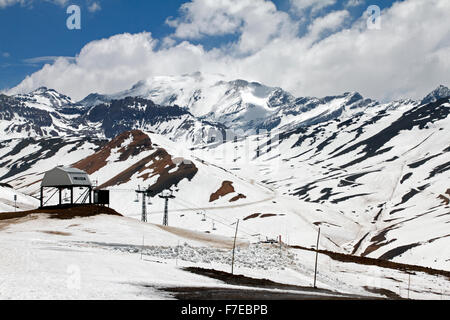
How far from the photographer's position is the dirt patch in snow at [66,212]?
275 feet

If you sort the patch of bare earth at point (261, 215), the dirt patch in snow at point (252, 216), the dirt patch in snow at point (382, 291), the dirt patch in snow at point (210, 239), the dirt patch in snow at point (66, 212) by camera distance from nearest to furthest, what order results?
the dirt patch in snow at point (382, 291), the dirt patch in snow at point (210, 239), the dirt patch in snow at point (66, 212), the patch of bare earth at point (261, 215), the dirt patch in snow at point (252, 216)

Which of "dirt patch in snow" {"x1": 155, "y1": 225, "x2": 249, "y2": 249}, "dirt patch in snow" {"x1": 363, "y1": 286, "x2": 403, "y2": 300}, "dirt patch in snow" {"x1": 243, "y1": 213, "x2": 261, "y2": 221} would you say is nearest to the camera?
"dirt patch in snow" {"x1": 363, "y1": 286, "x2": 403, "y2": 300}

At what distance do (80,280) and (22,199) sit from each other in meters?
148

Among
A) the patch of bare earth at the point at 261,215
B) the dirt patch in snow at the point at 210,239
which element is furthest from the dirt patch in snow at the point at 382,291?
the patch of bare earth at the point at 261,215

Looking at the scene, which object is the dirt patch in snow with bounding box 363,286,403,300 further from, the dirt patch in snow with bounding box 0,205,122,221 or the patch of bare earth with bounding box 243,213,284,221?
the patch of bare earth with bounding box 243,213,284,221

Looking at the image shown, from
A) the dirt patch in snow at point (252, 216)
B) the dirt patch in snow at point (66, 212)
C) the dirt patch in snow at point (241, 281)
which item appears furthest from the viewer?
the dirt patch in snow at point (252, 216)

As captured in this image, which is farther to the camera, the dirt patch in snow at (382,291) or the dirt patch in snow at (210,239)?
the dirt patch in snow at (210,239)

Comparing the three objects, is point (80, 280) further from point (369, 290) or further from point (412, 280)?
point (412, 280)

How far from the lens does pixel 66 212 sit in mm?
87812

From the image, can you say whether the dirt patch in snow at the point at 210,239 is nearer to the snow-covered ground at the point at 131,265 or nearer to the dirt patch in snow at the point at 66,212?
the snow-covered ground at the point at 131,265

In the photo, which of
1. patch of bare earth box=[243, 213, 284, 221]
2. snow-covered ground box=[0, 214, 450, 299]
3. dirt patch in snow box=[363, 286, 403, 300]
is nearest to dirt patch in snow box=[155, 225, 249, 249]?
snow-covered ground box=[0, 214, 450, 299]

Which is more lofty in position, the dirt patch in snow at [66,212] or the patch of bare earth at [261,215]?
the dirt patch in snow at [66,212]

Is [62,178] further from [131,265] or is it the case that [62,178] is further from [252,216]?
[252,216]

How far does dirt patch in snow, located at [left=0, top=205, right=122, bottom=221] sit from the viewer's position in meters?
83.9
